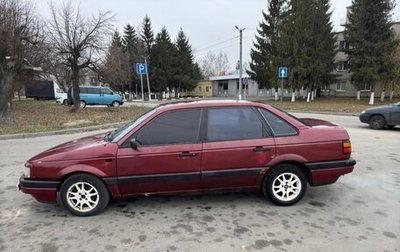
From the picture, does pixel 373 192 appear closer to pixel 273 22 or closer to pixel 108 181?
pixel 108 181

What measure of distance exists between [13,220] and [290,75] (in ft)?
109

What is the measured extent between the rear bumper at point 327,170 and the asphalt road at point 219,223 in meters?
0.36

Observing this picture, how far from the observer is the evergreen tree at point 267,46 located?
124ft

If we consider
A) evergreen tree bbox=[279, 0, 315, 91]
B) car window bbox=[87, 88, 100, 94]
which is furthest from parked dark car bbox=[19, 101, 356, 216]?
evergreen tree bbox=[279, 0, 315, 91]

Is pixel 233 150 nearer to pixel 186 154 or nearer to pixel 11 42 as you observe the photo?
pixel 186 154

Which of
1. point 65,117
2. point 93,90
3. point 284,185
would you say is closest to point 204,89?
point 93,90

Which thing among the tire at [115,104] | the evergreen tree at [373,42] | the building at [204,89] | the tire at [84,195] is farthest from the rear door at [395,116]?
the building at [204,89]

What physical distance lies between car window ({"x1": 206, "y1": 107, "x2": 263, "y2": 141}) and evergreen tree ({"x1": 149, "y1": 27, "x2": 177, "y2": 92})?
50.4 metres

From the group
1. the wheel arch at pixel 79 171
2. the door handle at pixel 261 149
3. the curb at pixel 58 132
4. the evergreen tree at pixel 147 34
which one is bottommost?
the curb at pixel 58 132

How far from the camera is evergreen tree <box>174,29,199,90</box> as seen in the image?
5541 centimetres

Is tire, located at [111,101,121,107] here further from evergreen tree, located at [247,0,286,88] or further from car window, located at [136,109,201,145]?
car window, located at [136,109,201,145]

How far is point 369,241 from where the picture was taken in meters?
3.61

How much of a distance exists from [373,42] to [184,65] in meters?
31.6

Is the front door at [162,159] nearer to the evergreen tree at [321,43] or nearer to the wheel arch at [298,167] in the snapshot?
the wheel arch at [298,167]
